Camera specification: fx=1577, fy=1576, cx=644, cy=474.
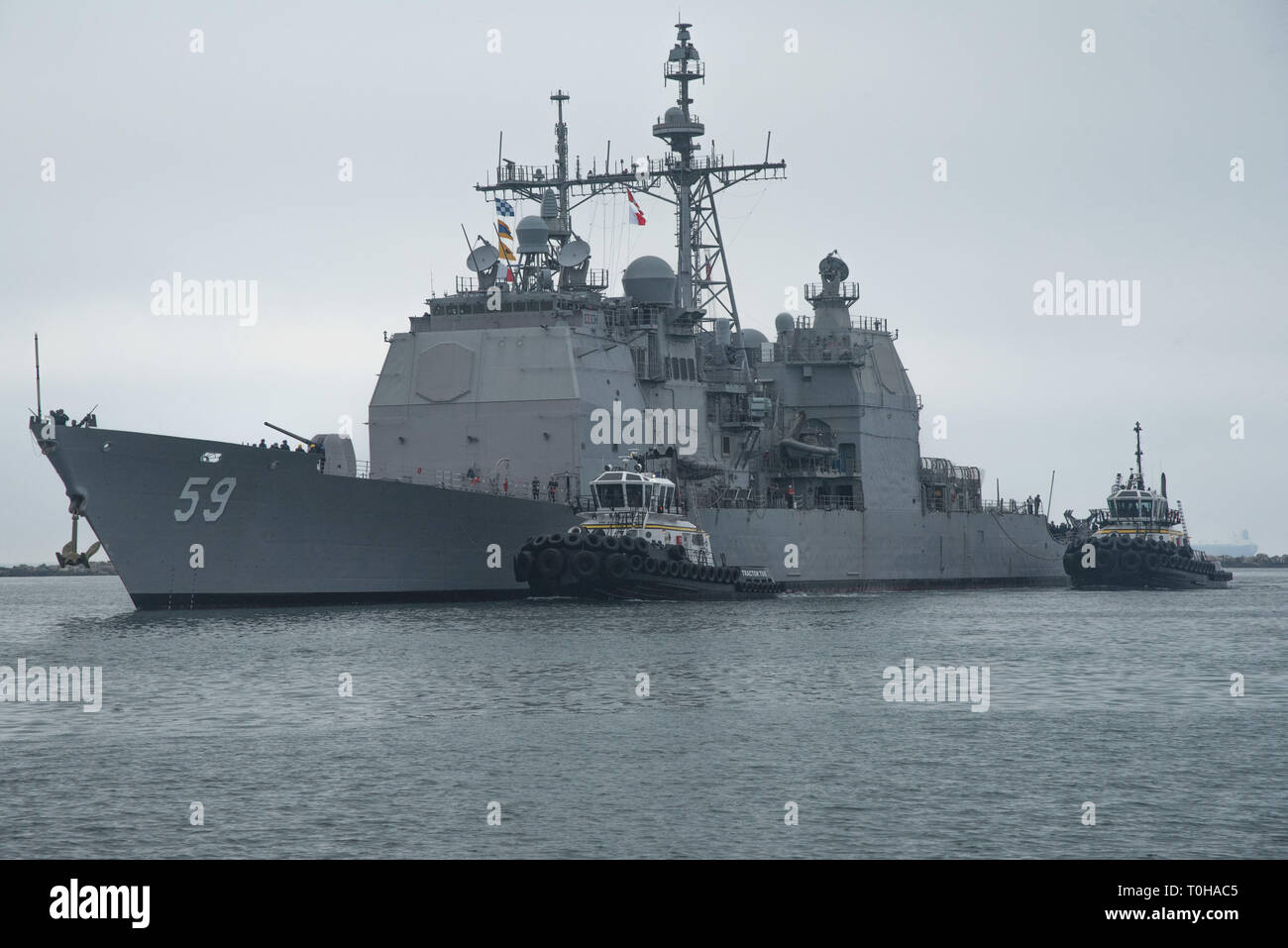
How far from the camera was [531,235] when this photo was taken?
48.6 meters

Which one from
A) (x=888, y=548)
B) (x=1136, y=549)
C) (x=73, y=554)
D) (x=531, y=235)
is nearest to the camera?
(x=73, y=554)

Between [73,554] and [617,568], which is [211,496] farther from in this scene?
[617,568]

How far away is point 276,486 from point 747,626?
11355 mm

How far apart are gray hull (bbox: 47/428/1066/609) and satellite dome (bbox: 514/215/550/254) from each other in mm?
9419

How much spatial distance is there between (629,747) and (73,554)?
62.9ft

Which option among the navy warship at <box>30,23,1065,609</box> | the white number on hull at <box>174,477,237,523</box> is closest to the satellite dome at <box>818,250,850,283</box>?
the navy warship at <box>30,23,1065,609</box>

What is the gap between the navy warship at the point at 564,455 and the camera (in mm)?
36344

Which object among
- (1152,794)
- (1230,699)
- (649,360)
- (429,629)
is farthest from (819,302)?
(1152,794)

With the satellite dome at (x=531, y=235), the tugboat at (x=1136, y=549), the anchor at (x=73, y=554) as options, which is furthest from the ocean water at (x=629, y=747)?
the tugboat at (x=1136, y=549)

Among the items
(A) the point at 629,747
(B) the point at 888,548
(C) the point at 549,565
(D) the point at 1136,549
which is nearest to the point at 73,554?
(C) the point at 549,565

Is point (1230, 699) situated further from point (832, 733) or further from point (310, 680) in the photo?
point (310, 680)

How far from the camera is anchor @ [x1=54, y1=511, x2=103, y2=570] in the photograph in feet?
110
